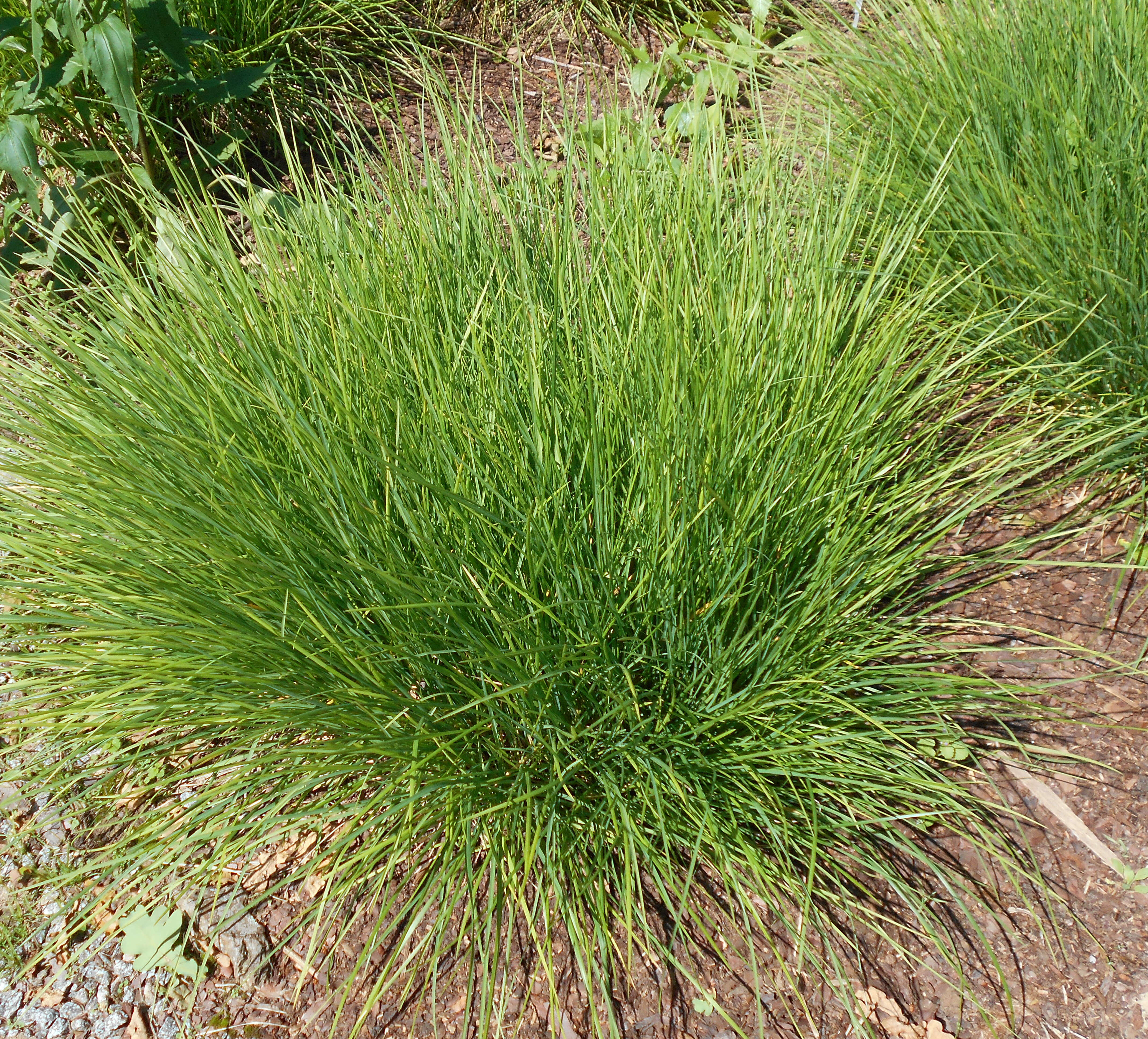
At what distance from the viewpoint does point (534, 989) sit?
5.50 feet

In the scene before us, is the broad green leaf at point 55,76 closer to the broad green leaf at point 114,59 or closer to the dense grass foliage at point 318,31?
the broad green leaf at point 114,59

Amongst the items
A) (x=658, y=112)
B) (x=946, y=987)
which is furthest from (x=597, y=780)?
(x=658, y=112)

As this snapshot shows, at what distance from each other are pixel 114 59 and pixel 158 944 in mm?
2087

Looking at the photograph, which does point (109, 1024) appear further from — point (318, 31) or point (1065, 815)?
point (318, 31)

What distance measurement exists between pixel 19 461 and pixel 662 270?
1391 millimetres

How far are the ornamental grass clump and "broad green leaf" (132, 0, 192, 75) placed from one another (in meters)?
1.05

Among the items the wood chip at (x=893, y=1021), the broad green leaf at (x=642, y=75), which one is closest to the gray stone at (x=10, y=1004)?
the wood chip at (x=893, y=1021)

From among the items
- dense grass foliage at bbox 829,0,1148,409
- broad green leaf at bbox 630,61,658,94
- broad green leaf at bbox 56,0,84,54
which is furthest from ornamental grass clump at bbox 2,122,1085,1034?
broad green leaf at bbox 630,61,658,94

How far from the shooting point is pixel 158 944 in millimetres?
1754

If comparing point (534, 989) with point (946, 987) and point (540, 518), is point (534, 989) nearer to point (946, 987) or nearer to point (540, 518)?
point (946, 987)

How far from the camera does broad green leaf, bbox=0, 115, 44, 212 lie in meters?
2.44

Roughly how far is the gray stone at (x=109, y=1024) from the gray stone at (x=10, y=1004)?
0.16 m

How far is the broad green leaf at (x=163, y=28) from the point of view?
2645 mm

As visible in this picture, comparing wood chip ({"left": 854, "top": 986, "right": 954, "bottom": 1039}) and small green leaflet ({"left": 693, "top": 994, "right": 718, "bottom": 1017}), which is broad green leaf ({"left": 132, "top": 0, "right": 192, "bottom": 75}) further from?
wood chip ({"left": 854, "top": 986, "right": 954, "bottom": 1039})
